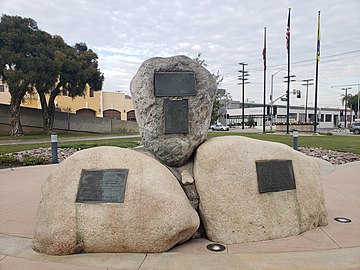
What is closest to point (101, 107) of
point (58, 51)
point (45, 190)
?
point (58, 51)

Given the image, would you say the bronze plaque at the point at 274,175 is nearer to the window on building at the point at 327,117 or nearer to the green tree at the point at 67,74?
the green tree at the point at 67,74

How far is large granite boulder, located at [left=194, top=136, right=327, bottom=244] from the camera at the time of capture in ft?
13.4

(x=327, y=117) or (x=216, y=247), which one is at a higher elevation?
(x=327, y=117)

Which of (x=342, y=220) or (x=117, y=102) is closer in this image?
(x=342, y=220)

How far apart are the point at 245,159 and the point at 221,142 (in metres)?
0.48

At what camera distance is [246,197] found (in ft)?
13.6

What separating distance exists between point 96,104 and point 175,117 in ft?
143

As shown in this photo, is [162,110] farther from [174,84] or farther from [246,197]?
[246,197]

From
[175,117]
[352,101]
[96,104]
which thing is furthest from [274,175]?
[352,101]

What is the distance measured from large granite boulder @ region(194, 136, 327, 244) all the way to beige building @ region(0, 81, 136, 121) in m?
38.6

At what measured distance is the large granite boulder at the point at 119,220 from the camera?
3.62 m

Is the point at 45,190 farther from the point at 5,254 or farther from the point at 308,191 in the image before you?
the point at 308,191

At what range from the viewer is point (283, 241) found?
13.1ft

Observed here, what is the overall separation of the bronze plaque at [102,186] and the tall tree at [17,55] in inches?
894
